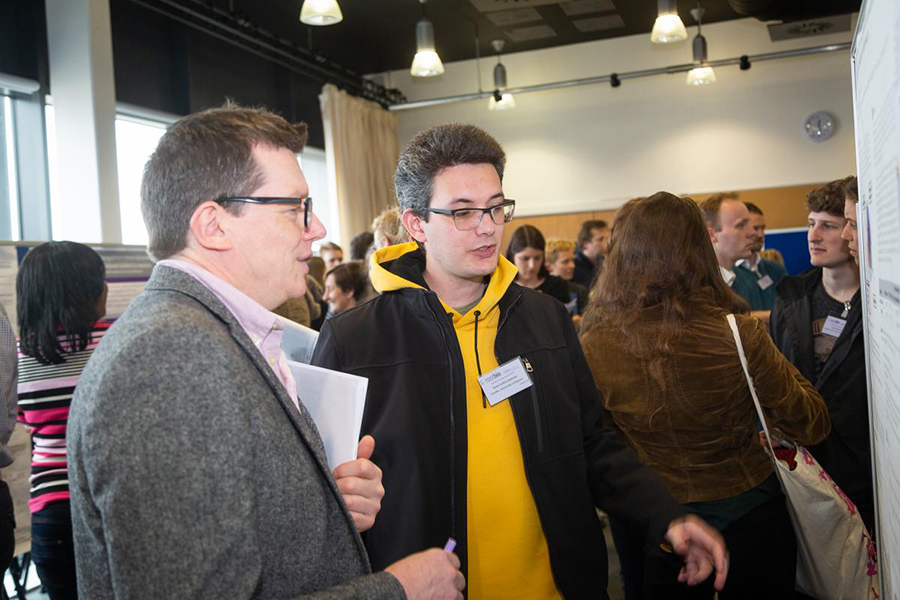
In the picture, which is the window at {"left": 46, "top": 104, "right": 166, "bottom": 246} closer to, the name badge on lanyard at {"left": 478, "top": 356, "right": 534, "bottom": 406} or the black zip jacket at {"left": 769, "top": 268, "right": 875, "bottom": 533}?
the name badge on lanyard at {"left": 478, "top": 356, "right": 534, "bottom": 406}

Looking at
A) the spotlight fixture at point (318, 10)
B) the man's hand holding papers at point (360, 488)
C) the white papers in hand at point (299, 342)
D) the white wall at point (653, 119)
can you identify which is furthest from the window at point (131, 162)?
the man's hand holding papers at point (360, 488)

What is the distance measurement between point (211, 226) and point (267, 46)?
6.72 m

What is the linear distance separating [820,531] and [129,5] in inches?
249

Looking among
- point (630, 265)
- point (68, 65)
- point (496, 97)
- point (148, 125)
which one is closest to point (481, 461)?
point (630, 265)

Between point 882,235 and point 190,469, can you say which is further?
point 882,235

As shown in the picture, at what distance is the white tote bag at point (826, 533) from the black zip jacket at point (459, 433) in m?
0.48

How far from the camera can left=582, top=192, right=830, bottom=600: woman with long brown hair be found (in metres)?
1.92

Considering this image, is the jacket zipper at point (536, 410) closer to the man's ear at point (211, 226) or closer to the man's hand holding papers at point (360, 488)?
the man's hand holding papers at point (360, 488)

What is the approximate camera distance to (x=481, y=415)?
65.2 inches

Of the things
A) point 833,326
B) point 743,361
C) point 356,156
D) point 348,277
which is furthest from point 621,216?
point 356,156

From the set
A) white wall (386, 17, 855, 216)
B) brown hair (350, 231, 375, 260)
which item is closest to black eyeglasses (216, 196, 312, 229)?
brown hair (350, 231, 375, 260)

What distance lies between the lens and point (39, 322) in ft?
8.41

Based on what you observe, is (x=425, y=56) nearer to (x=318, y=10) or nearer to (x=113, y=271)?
(x=318, y=10)

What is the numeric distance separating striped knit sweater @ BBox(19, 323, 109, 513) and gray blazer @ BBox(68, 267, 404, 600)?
159 cm
